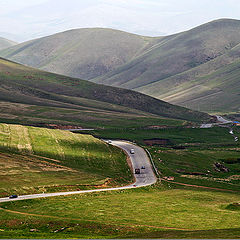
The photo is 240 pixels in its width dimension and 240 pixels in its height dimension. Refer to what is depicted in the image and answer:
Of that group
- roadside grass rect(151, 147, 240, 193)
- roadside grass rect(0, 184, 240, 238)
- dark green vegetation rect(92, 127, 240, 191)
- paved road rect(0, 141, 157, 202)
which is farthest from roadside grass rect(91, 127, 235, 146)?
roadside grass rect(0, 184, 240, 238)

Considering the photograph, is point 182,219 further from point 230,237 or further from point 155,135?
point 155,135

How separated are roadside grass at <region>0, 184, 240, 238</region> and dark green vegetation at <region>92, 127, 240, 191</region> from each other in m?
25.9

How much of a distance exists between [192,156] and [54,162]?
50.0m

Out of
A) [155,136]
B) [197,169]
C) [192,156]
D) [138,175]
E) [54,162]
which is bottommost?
[197,169]

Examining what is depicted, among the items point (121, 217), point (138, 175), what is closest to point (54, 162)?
point (138, 175)

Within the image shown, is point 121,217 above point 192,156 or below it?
above

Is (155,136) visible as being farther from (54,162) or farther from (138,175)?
(54,162)

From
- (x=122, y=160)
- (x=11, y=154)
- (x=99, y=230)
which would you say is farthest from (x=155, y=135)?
(x=99, y=230)

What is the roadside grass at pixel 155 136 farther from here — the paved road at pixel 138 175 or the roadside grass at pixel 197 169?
the roadside grass at pixel 197 169

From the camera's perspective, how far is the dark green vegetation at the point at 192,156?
103100mm

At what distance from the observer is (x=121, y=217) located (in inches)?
2196

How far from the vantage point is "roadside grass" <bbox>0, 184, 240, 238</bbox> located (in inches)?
1848

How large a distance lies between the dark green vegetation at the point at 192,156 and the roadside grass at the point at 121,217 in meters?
25.9

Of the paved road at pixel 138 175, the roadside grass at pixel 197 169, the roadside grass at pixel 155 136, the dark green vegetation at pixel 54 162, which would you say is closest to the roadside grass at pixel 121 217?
the paved road at pixel 138 175
